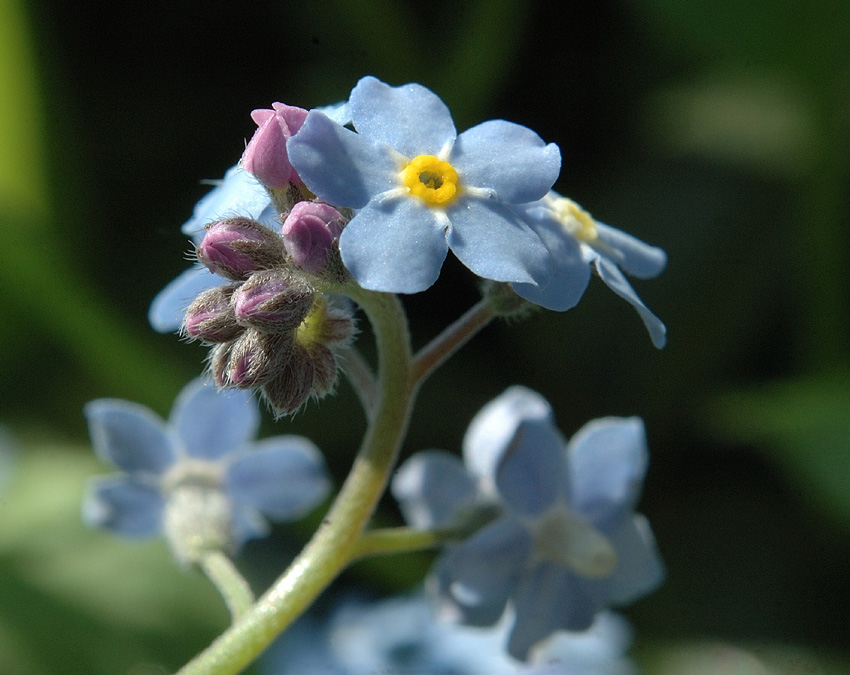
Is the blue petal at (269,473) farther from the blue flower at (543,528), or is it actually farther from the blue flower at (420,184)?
the blue flower at (420,184)

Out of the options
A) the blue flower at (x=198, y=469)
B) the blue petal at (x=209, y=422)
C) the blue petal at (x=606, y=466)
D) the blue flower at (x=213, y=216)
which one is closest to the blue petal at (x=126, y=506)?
the blue flower at (x=198, y=469)

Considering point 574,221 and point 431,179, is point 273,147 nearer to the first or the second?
point 431,179

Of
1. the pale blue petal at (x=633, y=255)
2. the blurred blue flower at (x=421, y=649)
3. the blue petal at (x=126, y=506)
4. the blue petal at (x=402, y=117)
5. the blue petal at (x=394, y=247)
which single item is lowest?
the blurred blue flower at (x=421, y=649)

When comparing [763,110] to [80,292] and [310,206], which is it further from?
[310,206]

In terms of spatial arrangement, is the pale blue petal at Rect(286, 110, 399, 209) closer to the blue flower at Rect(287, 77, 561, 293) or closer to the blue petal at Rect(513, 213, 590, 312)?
the blue flower at Rect(287, 77, 561, 293)

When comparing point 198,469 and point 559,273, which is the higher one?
point 559,273

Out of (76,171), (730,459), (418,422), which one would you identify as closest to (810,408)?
(730,459)

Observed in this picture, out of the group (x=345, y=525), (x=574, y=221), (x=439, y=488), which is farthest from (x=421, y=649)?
(x=574, y=221)
